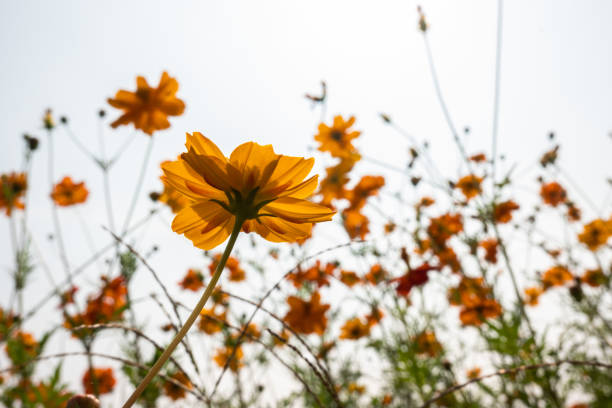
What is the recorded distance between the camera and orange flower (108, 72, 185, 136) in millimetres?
2328

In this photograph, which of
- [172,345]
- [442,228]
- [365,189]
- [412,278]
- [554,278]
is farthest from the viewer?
[554,278]

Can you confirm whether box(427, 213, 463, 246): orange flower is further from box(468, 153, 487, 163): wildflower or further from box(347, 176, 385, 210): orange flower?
box(468, 153, 487, 163): wildflower

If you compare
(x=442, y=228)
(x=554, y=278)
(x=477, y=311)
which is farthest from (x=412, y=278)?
(x=554, y=278)

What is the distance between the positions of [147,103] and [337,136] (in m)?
1.25

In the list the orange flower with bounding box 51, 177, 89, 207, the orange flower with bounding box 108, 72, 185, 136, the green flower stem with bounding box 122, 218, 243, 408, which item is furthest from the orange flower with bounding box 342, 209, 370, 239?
the green flower stem with bounding box 122, 218, 243, 408

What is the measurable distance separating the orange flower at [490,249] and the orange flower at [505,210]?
0.22m

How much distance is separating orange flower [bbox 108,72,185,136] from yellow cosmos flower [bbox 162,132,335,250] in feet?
6.20

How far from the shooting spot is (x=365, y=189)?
2.97 meters

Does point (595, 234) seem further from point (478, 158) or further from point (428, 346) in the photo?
point (428, 346)

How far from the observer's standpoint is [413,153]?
2.49m

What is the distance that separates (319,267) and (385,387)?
124 cm

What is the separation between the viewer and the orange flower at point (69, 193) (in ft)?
9.78

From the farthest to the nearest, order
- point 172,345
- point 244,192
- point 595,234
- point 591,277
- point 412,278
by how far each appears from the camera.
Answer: point 591,277 → point 595,234 → point 412,278 → point 244,192 → point 172,345

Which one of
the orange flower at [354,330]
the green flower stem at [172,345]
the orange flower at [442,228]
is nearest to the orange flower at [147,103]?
the orange flower at [442,228]
